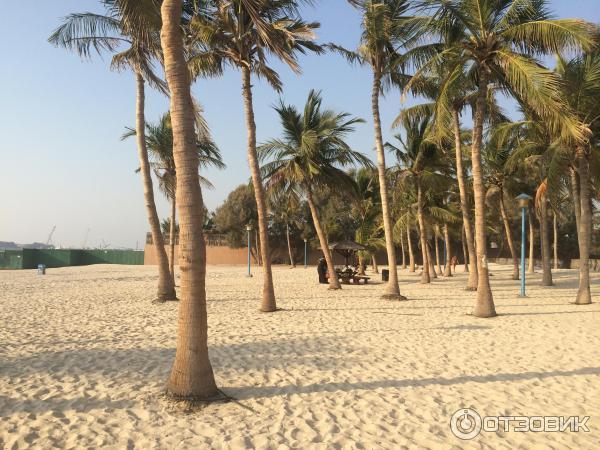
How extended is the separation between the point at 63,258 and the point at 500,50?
147ft

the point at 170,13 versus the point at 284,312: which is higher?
the point at 170,13

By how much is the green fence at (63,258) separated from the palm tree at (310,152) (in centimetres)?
3242

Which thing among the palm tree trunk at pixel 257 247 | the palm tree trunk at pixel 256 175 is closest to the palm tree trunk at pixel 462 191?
the palm tree trunk at pixel 256 175

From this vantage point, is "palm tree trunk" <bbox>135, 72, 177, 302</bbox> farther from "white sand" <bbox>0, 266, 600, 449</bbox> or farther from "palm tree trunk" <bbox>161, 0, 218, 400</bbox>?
"palm tree trunk" <bbox>161, 0, 218, 400</bbox>

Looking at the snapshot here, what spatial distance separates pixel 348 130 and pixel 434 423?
13185 mm

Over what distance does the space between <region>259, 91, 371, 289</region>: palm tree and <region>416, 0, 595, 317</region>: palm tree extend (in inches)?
206

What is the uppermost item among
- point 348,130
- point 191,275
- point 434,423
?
point 348,130

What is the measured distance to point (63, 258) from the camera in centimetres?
4525

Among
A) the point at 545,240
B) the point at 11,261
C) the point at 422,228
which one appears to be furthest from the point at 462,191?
the point at 11,261

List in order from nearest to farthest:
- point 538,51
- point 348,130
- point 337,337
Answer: point 337,337
point 538,51
point 348,130

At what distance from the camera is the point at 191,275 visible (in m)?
4.85

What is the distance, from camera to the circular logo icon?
14.1ft

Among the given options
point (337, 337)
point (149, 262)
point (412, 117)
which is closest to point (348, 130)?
point (412, 117)

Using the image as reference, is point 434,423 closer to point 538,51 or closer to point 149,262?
point 538,51
